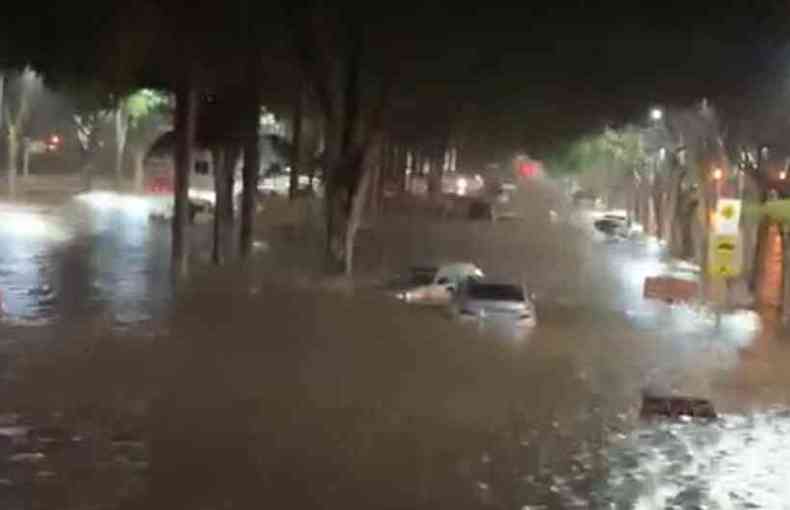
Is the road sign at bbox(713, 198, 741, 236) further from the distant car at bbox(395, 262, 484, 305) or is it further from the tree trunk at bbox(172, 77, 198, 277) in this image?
the tree trunk at bbox(172, 77, 198, 277)

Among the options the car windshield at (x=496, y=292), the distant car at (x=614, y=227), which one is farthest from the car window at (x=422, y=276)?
the distant car at (x=614, y=227)

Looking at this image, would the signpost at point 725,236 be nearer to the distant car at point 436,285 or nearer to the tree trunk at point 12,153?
the distant car at point 436,285

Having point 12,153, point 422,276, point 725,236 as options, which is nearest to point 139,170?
point 12,153

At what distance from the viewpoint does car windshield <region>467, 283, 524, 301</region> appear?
3759cm

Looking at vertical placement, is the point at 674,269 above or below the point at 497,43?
below

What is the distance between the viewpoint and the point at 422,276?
1821 inches

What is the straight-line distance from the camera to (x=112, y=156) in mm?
121500

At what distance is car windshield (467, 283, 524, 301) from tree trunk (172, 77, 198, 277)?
9.55 metres

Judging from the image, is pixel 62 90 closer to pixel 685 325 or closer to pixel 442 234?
pixel 685 325

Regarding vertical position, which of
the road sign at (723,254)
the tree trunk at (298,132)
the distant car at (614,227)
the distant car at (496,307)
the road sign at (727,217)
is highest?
the tree trunk at (298,132)

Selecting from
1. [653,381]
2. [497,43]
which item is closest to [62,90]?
[497,43]

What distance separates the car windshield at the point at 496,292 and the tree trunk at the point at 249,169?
1207cm

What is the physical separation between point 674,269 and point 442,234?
1646 centimetres

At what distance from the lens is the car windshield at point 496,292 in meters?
37.6
